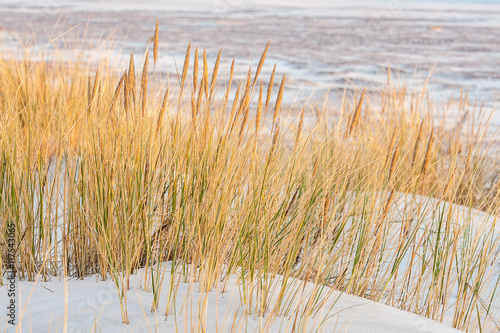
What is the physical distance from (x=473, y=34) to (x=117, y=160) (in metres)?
16.7

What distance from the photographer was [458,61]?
1120cm

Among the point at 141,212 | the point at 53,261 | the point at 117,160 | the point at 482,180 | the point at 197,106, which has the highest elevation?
the point at 197,106

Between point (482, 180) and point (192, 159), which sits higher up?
point (192, 159)

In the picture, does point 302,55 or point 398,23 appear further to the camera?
point 398,23

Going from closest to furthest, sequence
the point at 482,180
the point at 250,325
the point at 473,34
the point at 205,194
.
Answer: the point at 250,325, the point at 205,194, the point at 482,180, the point at 473,34

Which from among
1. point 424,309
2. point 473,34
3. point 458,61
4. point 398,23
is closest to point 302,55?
point 458,61

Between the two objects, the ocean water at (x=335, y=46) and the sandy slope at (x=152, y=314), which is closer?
the sandy slope at (x=152, y=314)

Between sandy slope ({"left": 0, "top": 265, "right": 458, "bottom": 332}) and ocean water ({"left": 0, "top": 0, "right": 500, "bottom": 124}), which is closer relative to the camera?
sandy slope ({"left": 0, "top": 265, "right": 458, "bottom": 332})

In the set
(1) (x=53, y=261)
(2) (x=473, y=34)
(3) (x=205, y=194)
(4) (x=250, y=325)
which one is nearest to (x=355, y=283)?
(4) (x=250, y=325)

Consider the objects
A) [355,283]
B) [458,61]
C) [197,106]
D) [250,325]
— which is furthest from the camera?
[458,61]

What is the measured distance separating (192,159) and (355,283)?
2.37 ft

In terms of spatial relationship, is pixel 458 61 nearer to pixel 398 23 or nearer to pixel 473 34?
pixel 473 34

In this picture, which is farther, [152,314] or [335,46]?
[335,46]

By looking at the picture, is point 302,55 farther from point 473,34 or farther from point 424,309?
point 424,309
